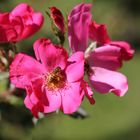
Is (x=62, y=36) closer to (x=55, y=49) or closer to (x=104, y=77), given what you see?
(x=55, y=49)

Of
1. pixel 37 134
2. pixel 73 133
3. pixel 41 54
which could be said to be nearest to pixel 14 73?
pixel 41 54

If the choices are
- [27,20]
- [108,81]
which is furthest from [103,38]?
[27,20]

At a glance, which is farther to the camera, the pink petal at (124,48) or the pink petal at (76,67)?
the pink petal at (124,48)

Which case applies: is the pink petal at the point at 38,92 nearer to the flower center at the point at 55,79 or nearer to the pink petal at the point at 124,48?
the flower center at the point at 55,79

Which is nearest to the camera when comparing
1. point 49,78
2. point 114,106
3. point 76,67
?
point 76,67

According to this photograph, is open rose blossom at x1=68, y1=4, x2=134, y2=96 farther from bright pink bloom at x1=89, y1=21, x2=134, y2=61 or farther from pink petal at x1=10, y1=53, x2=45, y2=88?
pink petal at x1=10, y1=53, x2=45, y2=88

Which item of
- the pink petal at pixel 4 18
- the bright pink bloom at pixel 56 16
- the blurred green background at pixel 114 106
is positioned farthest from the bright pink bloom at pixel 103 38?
the blurred green background at pixel 114 106

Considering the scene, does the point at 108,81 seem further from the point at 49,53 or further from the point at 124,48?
the point at 49,53

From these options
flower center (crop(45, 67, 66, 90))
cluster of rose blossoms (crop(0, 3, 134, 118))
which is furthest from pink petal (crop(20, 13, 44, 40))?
flower center (crop(45, 67, 66, 90))
